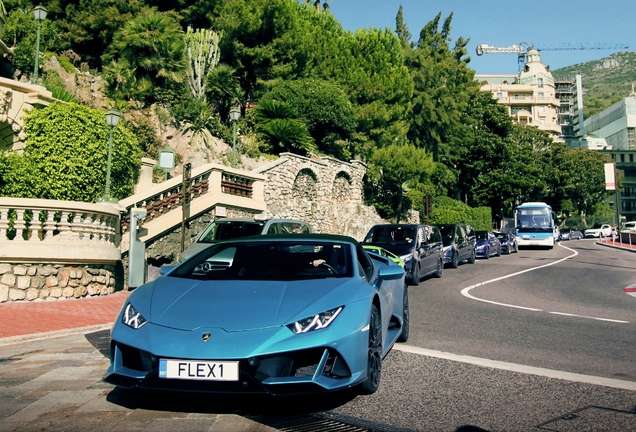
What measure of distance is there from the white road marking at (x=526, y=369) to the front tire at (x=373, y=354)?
1.55m

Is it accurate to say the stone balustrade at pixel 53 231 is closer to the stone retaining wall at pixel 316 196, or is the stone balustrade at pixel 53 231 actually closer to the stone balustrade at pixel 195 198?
the stone balustrade at pixel 195 198

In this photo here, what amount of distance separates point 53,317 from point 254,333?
671cm

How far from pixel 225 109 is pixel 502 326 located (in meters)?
24.8

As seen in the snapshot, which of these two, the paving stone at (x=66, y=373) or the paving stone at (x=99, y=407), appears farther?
the paving stone at (x=66, y=373)

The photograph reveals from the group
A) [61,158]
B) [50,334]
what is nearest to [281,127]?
[61,158]

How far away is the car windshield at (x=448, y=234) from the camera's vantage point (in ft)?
70.7

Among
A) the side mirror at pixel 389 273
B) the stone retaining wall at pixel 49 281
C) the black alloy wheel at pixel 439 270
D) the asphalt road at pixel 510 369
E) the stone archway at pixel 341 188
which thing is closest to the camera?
the asphalt road at pixel 510 369

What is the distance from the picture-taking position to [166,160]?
51.0 feet

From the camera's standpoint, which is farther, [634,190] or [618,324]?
[634,190]

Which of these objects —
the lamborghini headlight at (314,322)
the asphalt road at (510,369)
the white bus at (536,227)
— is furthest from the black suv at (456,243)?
the lamborghini headlight at (314,322)

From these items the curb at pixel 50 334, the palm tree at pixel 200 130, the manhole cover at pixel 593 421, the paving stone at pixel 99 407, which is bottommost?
the curb at pixel 50 334

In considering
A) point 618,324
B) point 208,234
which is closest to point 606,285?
point 618,324

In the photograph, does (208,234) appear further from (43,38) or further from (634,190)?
(634,190)

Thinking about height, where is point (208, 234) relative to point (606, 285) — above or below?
above
